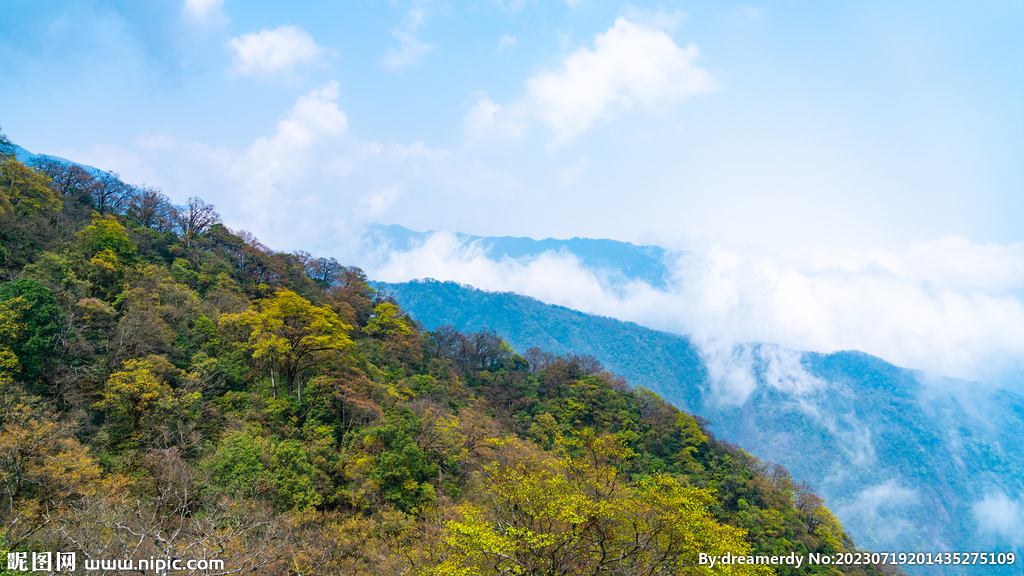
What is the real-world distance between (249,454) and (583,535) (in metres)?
13.0

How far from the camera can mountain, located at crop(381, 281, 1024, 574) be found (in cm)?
8956

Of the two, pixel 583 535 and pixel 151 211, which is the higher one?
pixel 151 211

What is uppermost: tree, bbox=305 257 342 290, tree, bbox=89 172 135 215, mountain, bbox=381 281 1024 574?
tree, bbox=89 172 135 215

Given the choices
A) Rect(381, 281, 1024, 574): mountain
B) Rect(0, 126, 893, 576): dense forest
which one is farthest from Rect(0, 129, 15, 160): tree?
Rect(381, 281, 1024, 574): mountain

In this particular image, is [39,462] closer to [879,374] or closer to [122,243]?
[122,243]

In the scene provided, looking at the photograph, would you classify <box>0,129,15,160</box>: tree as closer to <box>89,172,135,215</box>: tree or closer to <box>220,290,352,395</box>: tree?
<box>89,172,135,215</box>: tree

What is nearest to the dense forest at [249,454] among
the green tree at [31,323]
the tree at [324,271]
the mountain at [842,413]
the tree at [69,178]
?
the green tree at [31,323]

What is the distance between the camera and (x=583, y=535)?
34.9 feet

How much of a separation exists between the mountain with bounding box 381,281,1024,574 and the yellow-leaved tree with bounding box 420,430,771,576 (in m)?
103

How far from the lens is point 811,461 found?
345ft

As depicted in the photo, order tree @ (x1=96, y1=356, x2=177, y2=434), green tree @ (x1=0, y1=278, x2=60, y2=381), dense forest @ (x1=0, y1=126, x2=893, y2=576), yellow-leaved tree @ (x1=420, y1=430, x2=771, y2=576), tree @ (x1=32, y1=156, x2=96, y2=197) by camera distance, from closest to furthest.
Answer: yellow-leaved tree @ (x1=420, y1=430, x2=771, y2=576), dense forest @ (x1=0, y1=126, x2=893, y2=576), green tree @ (x1=0, y1=278, x2=60, y2=381), tree @ (x1=96, y1=356, x2=177, y2=434), tree @ (x1=32, y1=156, x2=96, y2=197)

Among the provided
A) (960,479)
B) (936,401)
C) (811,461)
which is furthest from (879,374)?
(811,461)

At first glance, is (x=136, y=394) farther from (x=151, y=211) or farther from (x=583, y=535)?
(x=151, y=211)

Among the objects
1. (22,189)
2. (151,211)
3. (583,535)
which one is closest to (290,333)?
(583,535)
